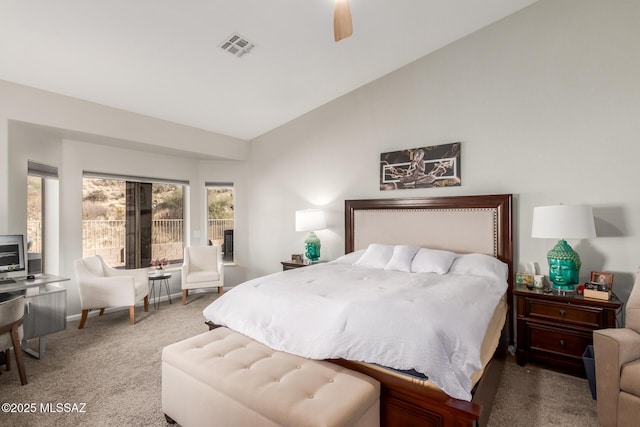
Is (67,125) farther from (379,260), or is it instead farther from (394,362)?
(394,362)

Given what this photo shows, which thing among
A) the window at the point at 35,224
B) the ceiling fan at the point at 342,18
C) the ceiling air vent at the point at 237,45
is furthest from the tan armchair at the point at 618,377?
the window at the point at 35,224

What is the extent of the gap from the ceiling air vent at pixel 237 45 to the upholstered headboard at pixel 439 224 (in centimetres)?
232

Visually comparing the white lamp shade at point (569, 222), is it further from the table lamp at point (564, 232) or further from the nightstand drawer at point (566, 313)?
the nightstand drawer at point (566, 313)

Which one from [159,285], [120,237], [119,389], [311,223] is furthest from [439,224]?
[120,237]

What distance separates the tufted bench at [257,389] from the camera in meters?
1.55

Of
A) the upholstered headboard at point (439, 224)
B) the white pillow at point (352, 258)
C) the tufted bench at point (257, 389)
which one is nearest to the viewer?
the tufted bench at point (257, 389)

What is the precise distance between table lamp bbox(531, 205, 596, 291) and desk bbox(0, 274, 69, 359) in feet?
15.1

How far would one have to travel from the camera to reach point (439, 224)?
12.8 ft

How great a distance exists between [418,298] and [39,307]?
3425 mm

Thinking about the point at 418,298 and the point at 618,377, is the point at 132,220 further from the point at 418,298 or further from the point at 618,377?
the point at 618,377

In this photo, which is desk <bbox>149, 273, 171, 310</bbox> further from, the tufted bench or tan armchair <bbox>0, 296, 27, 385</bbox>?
the tufted bench

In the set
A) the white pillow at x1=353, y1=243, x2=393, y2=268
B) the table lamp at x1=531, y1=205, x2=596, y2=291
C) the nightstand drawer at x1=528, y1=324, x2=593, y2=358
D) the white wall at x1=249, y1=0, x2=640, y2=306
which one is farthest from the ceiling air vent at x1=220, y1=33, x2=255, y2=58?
the nightstand drawer at x1=528, y1=324, x2=593, y2=358

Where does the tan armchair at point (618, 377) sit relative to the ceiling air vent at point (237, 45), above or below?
below

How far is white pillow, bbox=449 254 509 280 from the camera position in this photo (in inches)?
125
